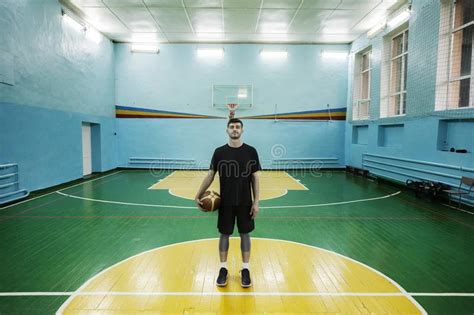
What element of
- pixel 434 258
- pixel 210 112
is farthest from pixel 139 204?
pixel 210 112

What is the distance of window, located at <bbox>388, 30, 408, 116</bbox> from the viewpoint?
8.92 metres

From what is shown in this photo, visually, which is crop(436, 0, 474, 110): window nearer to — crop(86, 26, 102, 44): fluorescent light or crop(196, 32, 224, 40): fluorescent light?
crop(196, 32, 224, 40): fluorescent light

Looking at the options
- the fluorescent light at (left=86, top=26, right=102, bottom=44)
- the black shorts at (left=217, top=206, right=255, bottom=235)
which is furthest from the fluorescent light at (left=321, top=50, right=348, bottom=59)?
the black shorts at (left=217, top=206, right=255, bottom=235)

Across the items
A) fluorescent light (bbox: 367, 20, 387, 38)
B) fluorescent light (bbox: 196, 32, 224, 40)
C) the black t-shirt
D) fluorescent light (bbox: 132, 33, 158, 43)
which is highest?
fluorescent light (bbox: 196, 32, 224, 40)

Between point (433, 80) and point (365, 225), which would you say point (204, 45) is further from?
point (365, 225)

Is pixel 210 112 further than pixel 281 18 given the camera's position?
Yes

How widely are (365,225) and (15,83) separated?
7.92 m

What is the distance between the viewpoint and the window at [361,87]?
1153 cm

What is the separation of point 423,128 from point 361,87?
463 cm

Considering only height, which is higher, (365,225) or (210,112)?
(210,112)

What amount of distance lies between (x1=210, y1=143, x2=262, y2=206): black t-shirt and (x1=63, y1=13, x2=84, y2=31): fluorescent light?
27.2 ft

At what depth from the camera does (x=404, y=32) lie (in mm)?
8953

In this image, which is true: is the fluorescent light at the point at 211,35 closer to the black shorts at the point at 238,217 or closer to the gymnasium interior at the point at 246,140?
the gymnasium interior at the point at 246,140

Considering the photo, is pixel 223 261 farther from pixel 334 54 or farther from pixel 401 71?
pixel 334 54
